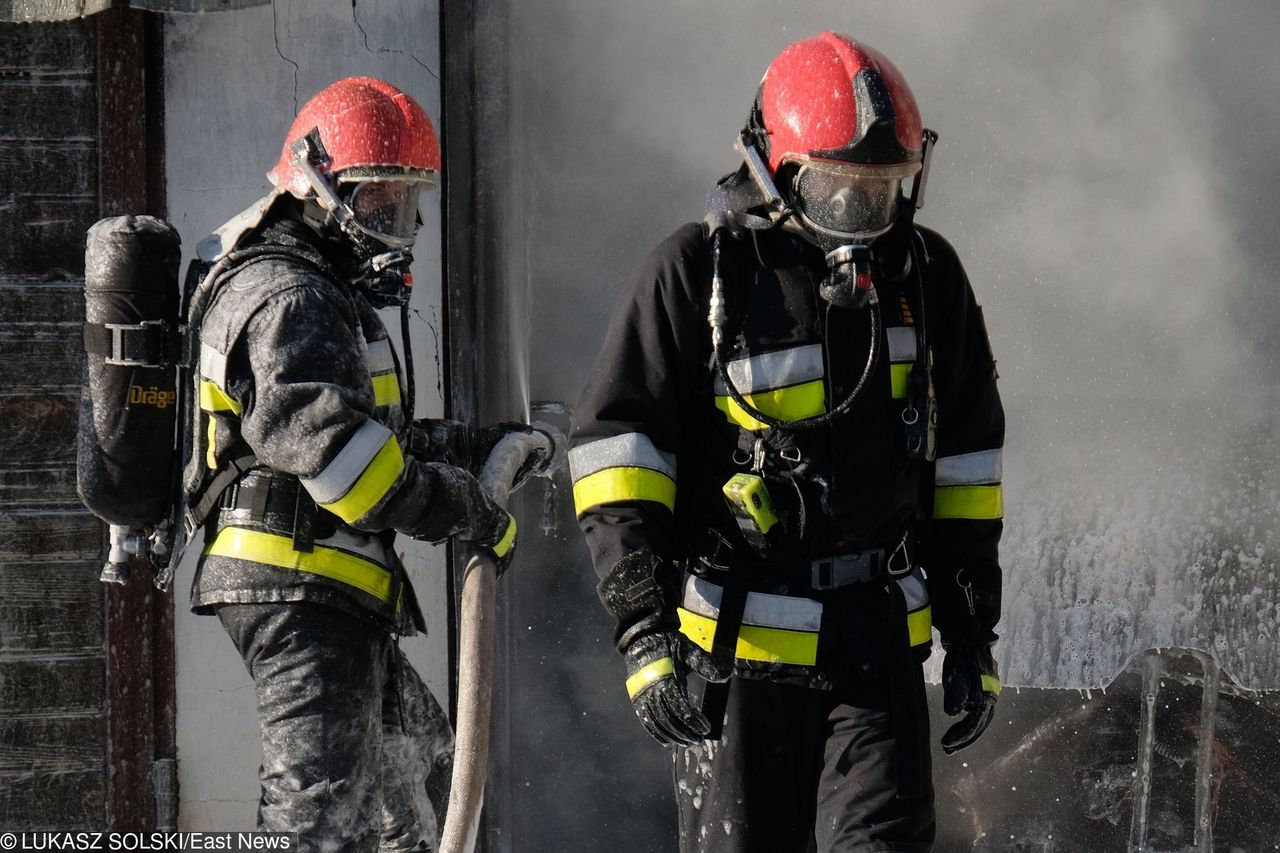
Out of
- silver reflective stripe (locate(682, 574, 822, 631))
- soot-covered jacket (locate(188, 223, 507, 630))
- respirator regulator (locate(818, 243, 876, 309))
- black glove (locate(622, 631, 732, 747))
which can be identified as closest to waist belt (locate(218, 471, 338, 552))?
soot-covered jacket (locate(188, 223, 507, 630))

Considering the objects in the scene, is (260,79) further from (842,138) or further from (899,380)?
(899,380)

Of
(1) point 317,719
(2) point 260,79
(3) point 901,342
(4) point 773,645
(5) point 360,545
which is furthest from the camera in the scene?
(2) point 260,79

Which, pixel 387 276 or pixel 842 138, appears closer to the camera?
pixel 842 138

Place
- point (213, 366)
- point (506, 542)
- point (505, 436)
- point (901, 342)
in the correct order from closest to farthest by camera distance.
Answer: point (901, 342) → point (213, 366) → point (506, 542) → point (505, 436)

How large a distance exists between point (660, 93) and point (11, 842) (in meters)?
3.04

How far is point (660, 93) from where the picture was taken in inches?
175

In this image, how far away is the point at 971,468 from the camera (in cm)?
318

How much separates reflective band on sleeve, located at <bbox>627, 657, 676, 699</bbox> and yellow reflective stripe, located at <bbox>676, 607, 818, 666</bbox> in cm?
Answer: 13

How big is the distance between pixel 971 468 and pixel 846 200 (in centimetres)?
67

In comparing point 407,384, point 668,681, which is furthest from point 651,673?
point 407,384

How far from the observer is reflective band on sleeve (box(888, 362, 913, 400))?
9.93 feet

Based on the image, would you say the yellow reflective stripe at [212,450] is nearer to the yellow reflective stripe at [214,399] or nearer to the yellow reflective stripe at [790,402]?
the yellow reflective stripe at [214,399]

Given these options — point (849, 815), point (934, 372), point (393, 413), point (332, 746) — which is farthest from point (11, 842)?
point (934, 372)

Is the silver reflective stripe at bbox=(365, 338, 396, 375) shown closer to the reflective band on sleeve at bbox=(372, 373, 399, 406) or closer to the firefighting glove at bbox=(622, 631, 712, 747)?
the reflective band on sleeve at bbox=(372, 373, 399, 406)
